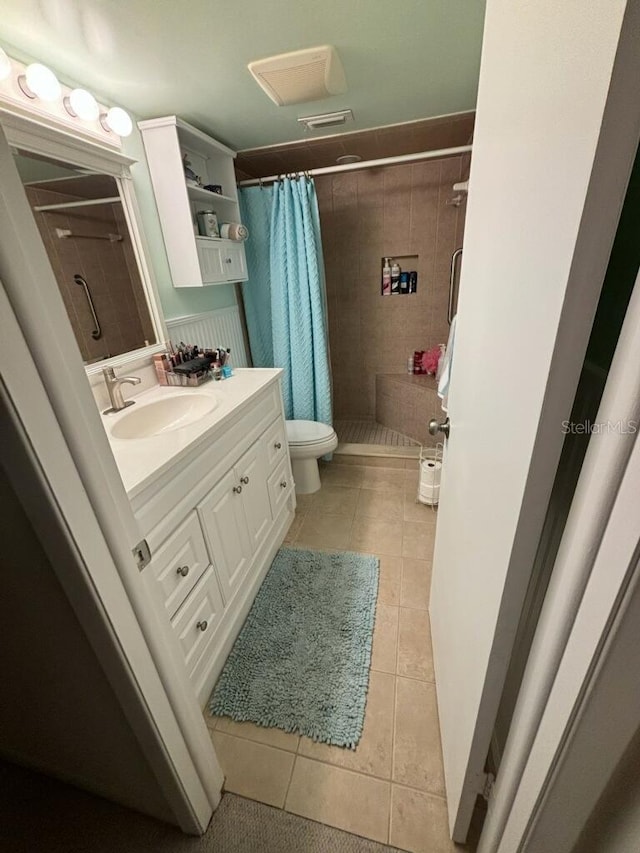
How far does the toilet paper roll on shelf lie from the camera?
1.97 m

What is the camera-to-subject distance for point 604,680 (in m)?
0.41

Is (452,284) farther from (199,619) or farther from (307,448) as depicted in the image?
(199,619)

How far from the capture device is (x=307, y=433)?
2.19 meters

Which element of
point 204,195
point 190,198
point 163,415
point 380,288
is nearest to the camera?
point 163,415

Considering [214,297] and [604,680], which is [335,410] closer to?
[214,297]

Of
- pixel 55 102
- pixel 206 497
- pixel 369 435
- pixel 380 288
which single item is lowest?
pixel 369 435

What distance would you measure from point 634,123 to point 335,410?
305cm

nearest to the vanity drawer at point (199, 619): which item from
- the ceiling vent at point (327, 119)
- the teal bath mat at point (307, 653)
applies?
the teal bath mat at point (307, 653)

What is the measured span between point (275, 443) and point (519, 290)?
4.61 feet

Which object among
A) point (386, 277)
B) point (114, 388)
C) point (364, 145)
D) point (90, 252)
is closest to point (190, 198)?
point (90, 252)

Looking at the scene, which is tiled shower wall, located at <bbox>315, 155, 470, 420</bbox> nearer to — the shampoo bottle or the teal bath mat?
the shampoo bottle

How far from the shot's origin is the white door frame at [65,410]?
0.41 meters

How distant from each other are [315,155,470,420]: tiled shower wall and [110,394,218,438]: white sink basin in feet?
6.12

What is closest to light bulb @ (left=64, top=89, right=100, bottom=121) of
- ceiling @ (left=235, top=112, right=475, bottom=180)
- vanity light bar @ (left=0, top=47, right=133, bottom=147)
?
vanity light bar @ (left=0, top=47, right=133, bottom=147)
